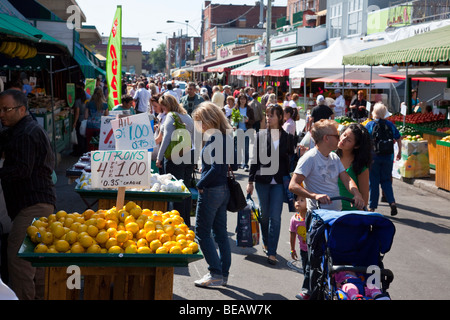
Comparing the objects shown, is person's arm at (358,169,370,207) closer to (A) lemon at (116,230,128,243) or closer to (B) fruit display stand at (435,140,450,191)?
(A) lemon at (116,230,128,243)

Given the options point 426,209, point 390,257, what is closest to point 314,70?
point 426,209

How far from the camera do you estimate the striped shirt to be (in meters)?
4.67

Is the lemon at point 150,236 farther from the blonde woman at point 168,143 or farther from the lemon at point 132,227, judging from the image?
the blonde woman at point 168,143

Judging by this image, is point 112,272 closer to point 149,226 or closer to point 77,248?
point 77,248

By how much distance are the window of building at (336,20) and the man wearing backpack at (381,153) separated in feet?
83.7

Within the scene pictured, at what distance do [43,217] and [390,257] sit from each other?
15.3 ft

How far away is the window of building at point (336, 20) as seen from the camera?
33.9 metres

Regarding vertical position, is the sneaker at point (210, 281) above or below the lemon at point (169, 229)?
below

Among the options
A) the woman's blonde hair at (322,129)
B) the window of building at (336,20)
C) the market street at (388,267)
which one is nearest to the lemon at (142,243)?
the market street at (388,267)

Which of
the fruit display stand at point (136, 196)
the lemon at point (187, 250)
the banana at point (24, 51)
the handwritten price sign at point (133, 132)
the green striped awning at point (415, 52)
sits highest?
the green striped awning at point (415, 52)

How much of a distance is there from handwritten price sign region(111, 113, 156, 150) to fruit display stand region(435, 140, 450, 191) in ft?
24.6

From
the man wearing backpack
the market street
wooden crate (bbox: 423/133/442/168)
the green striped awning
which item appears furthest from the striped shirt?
wooden crate (bbox: 423/133/442/168)

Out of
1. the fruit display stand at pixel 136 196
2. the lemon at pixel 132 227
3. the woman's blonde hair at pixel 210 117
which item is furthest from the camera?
the fruit display stand at pixel 136 196

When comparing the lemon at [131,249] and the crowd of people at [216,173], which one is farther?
the crowd of people at [216,173]
